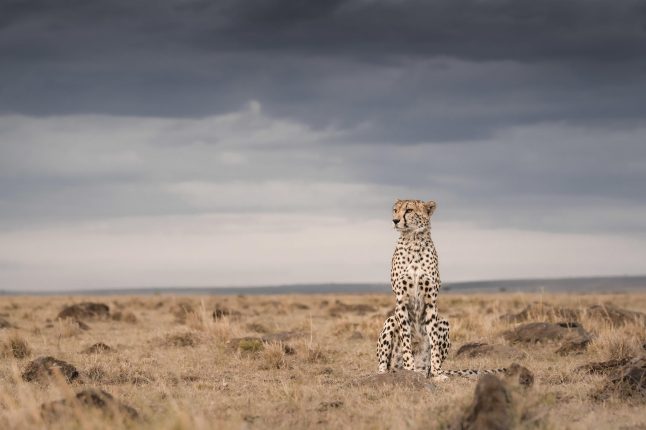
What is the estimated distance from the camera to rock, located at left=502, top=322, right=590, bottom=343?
16.9 m

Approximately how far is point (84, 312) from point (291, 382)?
18.5 meters

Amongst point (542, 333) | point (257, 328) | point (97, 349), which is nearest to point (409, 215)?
point (542, 333)

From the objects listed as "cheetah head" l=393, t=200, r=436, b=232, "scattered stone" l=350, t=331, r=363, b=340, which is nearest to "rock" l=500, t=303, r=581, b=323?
"scattered stone" l=350, t=331, r=363, b=340

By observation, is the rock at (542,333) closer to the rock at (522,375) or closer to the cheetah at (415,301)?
the cheetah at (415,301)

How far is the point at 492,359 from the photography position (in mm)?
14414

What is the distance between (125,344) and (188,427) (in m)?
12.8

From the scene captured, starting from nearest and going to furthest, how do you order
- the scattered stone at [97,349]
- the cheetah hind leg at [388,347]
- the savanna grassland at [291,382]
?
the savanna grassland at [291,382] → the cheetah hind leg at [388,347] → the scattered stone at [97,349]

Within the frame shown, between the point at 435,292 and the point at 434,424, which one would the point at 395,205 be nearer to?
the point at 435,292

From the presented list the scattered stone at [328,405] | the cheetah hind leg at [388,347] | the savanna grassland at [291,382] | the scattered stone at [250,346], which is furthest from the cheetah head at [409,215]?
the scattered stone at [250,346]

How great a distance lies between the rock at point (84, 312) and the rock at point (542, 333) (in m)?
15.7

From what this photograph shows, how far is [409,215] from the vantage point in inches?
440

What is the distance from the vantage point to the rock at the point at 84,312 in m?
28.0

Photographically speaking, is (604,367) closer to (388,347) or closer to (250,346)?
(388,347)

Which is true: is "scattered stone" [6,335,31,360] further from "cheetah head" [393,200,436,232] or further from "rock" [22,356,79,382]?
"cheetah head" [393,200,436,232]
